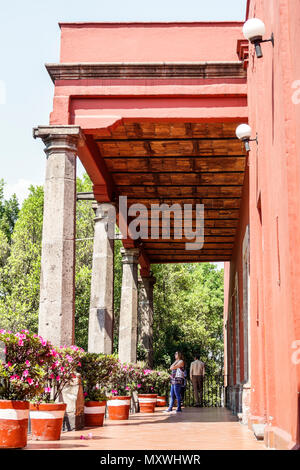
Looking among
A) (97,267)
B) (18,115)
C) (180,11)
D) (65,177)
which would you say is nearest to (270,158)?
(65,177)

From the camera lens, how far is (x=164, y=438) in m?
7.98

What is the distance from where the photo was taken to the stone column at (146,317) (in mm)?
21750

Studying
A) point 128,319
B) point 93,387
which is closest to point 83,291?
point 128,319

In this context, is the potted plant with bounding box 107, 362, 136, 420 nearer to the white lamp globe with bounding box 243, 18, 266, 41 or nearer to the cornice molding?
the cornice molding

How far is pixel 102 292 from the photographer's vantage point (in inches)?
543

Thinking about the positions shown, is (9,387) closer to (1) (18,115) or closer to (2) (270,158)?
(2) (270,158)

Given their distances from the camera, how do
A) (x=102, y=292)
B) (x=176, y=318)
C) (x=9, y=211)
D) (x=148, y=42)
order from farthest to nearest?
1. (x=9, y=211)
2. (x=176, y=318)
3. (x=102, y=292)
4. (x=148, y=42)

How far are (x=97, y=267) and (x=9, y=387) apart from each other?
7772mm

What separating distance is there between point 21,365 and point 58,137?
4.85 m

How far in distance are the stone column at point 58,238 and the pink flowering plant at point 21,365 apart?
255cm

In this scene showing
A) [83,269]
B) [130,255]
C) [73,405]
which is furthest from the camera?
[83,269]

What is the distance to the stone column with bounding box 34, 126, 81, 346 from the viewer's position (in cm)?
923

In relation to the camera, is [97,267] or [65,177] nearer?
[65,177]
